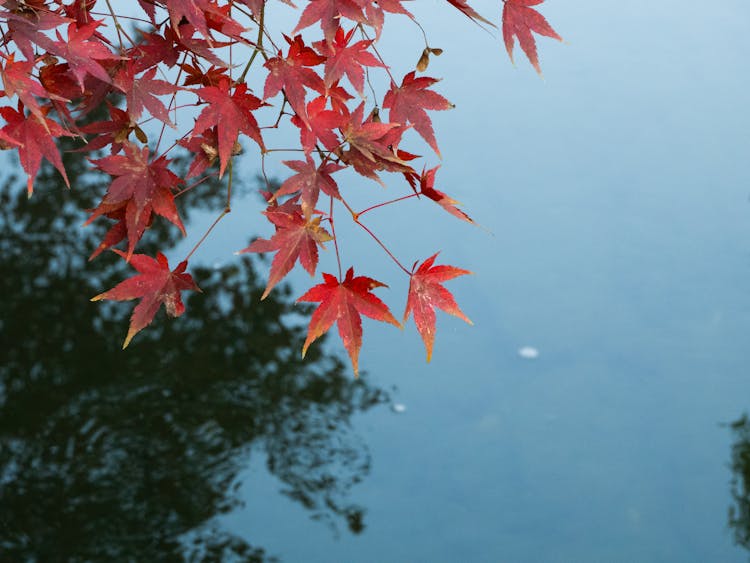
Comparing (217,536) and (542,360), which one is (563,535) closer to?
(542,360)

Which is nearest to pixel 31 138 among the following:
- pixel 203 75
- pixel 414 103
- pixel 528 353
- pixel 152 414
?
pixel 203 75

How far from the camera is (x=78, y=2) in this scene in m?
1.03

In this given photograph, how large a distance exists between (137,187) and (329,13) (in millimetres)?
276

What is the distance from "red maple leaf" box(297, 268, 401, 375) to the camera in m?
1.00

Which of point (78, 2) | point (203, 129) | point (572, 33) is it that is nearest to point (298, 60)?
point (203, 129)

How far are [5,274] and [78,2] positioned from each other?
1.79 metres

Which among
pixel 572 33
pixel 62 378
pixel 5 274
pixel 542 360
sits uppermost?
pixel 572 33

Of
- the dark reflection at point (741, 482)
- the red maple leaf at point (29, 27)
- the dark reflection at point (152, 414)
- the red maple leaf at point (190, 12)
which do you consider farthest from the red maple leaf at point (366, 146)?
the dark reflection at point (741, 482)

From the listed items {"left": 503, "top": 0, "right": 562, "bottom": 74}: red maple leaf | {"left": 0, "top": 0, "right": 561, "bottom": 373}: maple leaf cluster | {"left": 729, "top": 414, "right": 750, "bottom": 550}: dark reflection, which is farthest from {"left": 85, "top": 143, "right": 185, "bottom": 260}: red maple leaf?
{"left": 729, "top": 414, "right": 750, "bottom": 550}: dark reflection

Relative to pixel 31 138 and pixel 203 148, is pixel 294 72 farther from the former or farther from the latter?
pixel 31 138

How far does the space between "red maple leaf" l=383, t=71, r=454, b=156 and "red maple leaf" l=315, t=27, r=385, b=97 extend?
0.07 metres

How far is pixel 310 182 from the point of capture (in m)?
0.95

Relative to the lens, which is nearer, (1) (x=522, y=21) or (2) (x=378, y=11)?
(2) (x=378, y=11)

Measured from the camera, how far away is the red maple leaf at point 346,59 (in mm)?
941
